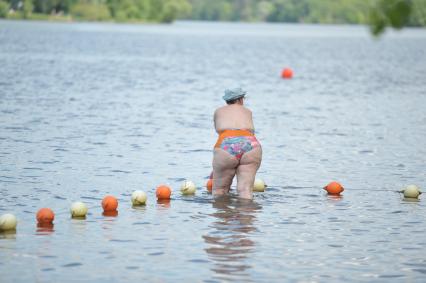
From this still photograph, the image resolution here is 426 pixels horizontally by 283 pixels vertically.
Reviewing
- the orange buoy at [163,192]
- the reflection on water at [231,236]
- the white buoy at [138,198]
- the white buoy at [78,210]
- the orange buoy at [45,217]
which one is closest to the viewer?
the reflection on water at [231,236]

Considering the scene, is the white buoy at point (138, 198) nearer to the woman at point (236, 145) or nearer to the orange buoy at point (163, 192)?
the orange buoy at point (163, 192)

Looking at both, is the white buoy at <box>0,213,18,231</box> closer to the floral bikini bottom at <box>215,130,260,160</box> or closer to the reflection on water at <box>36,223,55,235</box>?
the reflection on water at <box>36,223,55,235</box>

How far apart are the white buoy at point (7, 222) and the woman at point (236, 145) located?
11.1ft

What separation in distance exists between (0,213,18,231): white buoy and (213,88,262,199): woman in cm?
338

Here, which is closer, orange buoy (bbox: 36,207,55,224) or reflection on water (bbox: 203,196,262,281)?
reflection on water (bbox: 203,196,262,281)

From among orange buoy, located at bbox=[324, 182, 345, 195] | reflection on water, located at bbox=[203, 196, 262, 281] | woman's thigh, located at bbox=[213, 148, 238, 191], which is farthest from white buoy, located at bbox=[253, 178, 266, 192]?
woman's thigh, located at bbox=[213, 148, 238, 191]

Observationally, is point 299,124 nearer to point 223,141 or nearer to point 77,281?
point 223,141

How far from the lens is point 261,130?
29141 millimetres

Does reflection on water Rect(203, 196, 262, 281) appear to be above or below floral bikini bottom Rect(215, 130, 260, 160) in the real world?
below

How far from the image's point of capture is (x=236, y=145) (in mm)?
15672

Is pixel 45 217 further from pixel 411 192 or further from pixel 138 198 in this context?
pixel 411 192

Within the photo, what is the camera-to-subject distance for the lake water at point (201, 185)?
12.7 m

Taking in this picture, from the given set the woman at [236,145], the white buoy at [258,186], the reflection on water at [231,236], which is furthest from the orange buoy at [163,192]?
the white buoy at [258,186]

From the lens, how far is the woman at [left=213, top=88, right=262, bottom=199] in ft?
51.5
